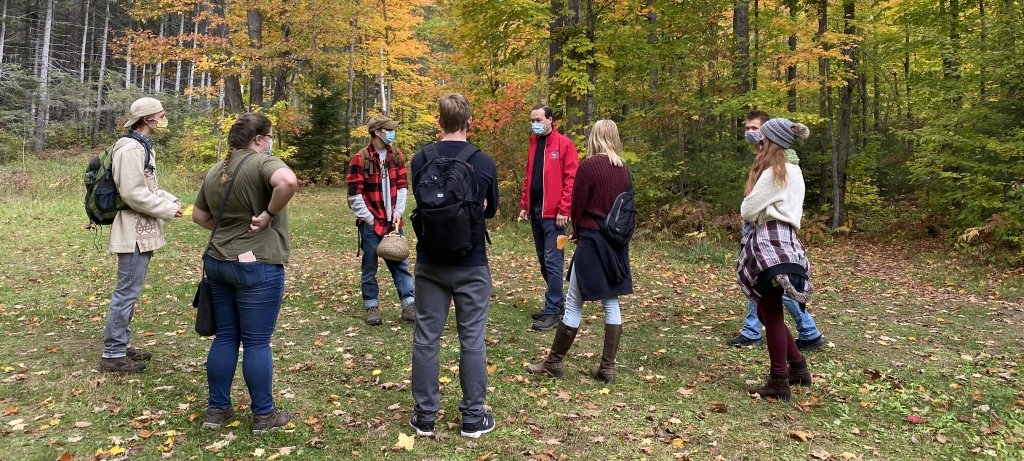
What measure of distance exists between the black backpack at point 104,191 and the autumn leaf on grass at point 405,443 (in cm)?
274

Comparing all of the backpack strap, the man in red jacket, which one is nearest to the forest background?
the man in red jacket

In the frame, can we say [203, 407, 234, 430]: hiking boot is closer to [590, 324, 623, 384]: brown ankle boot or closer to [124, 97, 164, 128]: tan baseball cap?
[124, 97, 164, 128]: tan baseball cap

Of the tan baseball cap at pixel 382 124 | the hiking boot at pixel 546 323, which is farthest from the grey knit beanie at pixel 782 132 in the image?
the tan baseball cap at pixel 382 124

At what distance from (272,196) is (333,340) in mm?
2541

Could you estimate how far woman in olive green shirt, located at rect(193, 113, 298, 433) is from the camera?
3344 mm

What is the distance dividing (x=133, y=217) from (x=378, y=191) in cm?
204

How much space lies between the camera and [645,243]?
1223 centimetres

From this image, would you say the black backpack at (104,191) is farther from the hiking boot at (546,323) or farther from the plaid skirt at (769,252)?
the plaid skirt at (769,252)

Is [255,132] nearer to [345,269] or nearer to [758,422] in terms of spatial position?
[758,422]

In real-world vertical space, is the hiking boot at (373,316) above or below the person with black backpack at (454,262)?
below

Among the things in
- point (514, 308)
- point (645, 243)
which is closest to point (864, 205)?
point (645, 243)

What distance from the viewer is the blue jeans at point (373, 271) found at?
5.99 metres

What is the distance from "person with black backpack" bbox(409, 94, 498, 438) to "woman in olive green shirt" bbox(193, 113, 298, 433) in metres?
0.78

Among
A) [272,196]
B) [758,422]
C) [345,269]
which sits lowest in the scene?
[758,422]
